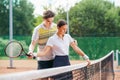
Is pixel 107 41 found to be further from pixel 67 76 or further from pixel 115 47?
pixel 67 76

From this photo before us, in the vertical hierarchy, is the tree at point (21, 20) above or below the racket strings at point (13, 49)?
above

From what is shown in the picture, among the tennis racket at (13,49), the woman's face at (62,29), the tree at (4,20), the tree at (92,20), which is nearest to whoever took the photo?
the tennis racket at (13,49)

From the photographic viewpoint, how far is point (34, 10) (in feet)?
197

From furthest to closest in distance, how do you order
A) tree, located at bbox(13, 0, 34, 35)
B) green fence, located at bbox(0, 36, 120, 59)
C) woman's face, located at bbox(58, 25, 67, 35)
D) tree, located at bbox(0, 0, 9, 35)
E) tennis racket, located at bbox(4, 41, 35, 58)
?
tree, located at bbox(13, 0, 34, 35)
tree, located at bbox(0, 0, 9, 35)
green fence, located at bbox(0, 36, 120, 59)
woman's face, located at bbox(58, 25, 67, 35)
tennis racket, located at bbox(4, 41, 35, 58)

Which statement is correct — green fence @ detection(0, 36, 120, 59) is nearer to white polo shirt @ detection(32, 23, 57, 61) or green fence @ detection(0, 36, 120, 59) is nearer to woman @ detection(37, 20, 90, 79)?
white polo shirt @ detection(32, 23, 57, 61)

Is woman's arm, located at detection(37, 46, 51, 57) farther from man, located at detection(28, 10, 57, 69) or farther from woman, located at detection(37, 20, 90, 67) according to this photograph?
man, located at detection(28, 10, 57, 69)

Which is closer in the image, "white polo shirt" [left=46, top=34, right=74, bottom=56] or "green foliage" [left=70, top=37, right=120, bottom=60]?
"white polo shirt" [left=46, top=34, right=74, bottom=56]

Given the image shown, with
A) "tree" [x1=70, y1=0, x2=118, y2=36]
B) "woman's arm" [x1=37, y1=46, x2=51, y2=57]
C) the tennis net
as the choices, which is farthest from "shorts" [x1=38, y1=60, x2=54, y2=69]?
"tree" [x1=70, y1=0, x2=118, y2=36]

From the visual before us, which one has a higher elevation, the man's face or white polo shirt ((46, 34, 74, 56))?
the man's face

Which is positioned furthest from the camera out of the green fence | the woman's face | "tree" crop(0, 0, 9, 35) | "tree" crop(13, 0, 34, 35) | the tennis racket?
"tree" crop(13, 0, 34, 35)

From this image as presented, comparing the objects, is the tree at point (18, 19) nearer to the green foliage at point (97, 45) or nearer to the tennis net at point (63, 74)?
the green foliage at point (97, 45)

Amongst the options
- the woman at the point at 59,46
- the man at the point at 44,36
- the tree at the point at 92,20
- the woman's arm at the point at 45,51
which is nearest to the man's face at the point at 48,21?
the man at the point at 44,36

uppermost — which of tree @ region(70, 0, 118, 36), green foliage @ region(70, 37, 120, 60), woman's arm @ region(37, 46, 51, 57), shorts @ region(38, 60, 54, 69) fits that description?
tree @ region(70, 0, 118, 36)

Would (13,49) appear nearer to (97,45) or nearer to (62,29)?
(62,29)
